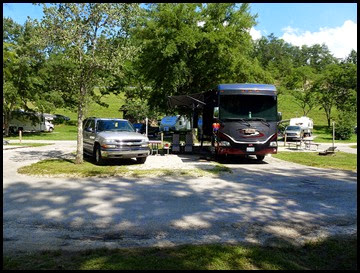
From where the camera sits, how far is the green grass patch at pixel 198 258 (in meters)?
3.76

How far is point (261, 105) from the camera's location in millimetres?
13797

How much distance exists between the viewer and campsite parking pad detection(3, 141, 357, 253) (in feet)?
16.4

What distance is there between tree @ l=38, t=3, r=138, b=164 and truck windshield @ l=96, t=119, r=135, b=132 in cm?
149

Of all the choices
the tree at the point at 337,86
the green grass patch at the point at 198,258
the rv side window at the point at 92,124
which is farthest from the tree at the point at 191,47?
the tree at the point at 337,86

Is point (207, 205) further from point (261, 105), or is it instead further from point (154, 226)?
point (261, 105)

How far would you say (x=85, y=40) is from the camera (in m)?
12.3

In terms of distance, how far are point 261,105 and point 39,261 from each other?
11344 millimetres

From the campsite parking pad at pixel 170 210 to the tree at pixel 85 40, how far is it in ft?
13.9

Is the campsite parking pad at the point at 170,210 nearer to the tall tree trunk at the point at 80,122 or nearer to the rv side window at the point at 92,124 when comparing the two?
the tall tree trunk at the point at 80,122

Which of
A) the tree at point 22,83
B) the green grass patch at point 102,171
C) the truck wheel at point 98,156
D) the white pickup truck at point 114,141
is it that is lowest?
the green grass patch at point 102,171

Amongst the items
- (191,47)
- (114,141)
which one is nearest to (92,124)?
(114,141)

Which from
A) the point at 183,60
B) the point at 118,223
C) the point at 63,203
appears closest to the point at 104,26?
the point at 63,203

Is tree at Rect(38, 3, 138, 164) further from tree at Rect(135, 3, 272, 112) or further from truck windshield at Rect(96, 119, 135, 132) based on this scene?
tree at Rect(135, 3, 272, 112)

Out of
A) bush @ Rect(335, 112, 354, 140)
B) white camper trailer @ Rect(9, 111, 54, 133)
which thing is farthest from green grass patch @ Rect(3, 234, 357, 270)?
white camper trailer @ Rect(9, 111, 54, 133)
